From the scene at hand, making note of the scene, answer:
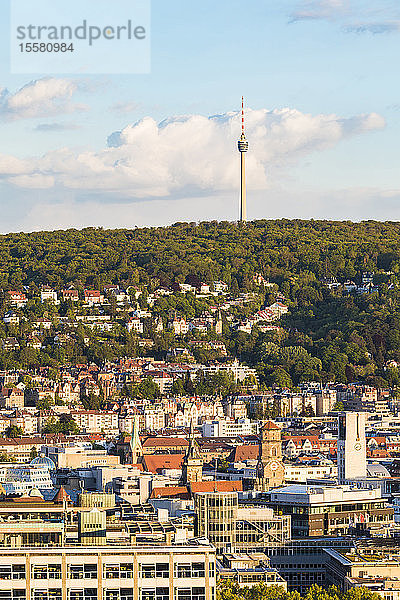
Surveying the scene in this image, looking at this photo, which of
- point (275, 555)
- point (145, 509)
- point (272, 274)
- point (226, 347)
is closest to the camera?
point (275, 555)

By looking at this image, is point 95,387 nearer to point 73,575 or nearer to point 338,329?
point 338,329

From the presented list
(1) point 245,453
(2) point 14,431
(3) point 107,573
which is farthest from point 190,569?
(2) point 14,431

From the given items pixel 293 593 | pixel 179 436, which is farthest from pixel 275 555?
pixel 179 436

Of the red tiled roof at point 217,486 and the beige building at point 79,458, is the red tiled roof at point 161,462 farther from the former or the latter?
the red tiled roof at point 217,486

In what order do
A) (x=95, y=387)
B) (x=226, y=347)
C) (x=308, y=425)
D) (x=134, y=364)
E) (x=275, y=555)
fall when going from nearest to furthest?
(x=275, y=555), (x=308, y=425), (x=95, y=387), (x=134, y=364), (x=226, y=347)

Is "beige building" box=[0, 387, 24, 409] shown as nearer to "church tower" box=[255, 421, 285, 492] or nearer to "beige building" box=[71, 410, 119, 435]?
"beige building" box=[71, 410, 119, 435]

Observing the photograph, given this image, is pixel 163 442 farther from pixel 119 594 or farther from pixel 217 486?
pixel 119 594
